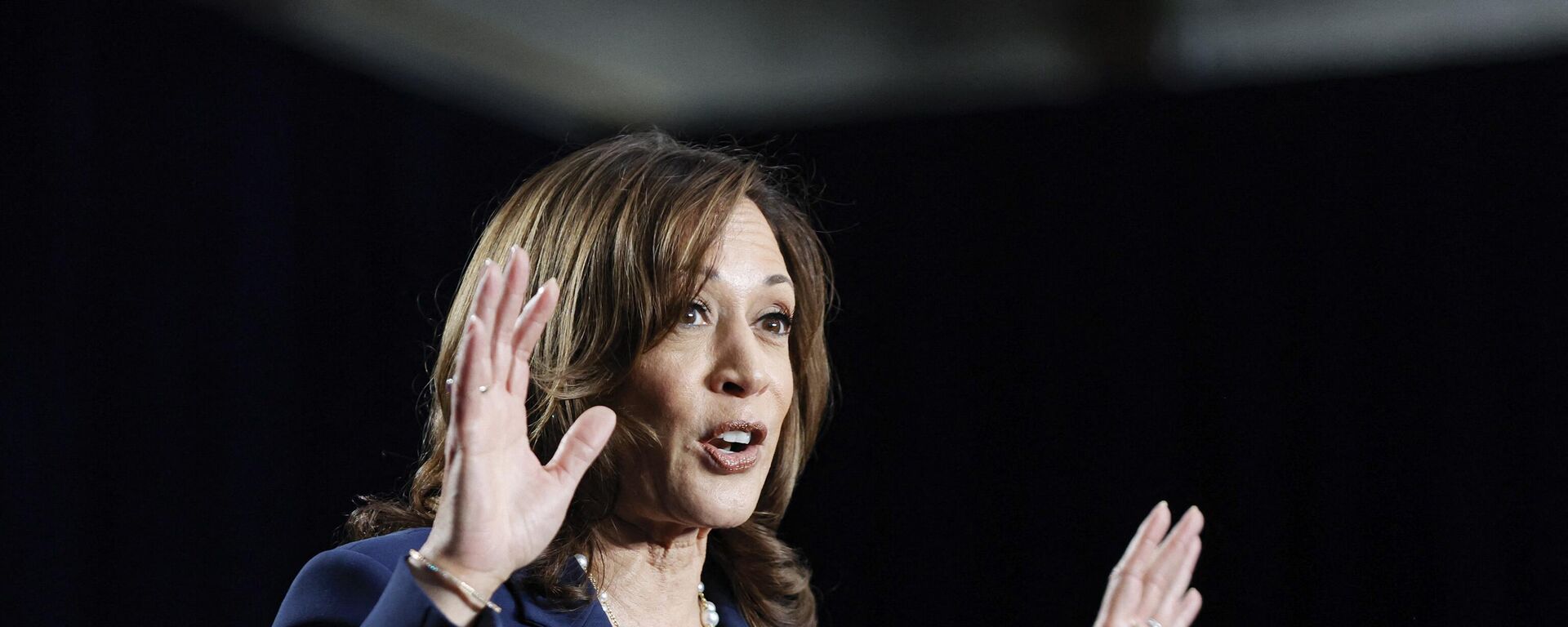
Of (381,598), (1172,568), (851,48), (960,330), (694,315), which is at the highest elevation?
(851,48)

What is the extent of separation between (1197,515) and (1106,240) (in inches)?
69.4

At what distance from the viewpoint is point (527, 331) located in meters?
1.17

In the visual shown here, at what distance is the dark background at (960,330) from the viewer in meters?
2.24

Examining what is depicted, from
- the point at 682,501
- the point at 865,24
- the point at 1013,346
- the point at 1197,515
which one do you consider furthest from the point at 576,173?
the point at 865,24

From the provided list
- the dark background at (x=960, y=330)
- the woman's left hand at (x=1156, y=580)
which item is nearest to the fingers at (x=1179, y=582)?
the woman's left hand at (x=1156, y=580)

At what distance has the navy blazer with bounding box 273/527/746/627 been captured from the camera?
1111 millimetres

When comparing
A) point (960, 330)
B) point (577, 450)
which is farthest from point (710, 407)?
point (960, 330)

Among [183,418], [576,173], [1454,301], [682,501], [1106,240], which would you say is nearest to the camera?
[682,501]

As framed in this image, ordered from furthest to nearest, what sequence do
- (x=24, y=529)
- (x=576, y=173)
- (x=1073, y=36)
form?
1. (x=1073, y=36)
2. (x=24, y=529)
3. (x=576, y=173)

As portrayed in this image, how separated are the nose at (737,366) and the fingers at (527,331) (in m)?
0.36

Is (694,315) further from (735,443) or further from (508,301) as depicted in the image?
(508,301)

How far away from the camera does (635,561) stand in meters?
1.52

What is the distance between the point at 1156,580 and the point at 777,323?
542mm

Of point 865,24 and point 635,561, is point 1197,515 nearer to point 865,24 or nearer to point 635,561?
point 635,561
